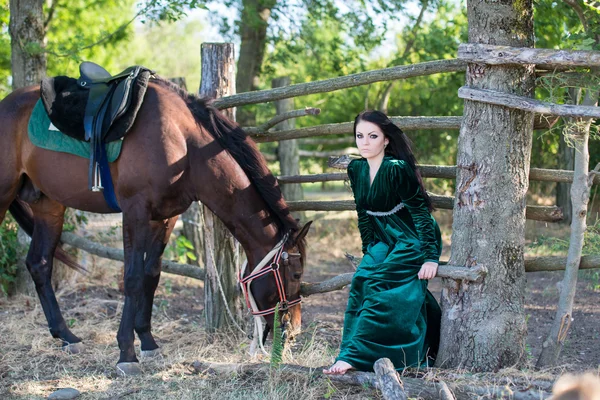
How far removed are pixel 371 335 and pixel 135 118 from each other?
2174 millimetres

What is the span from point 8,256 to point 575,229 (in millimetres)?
5437

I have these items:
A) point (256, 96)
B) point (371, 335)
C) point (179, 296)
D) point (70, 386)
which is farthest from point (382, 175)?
point (179, 296)

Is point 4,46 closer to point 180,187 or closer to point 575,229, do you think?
point 180,187

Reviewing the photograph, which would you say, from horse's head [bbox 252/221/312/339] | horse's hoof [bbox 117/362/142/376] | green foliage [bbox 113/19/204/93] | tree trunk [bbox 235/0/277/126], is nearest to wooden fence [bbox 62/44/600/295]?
horse's head [bbox 252/221/312/339]

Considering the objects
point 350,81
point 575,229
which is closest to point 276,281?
point 350,81

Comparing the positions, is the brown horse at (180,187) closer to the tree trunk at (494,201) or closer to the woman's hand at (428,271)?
the woman's hand at (428,271)

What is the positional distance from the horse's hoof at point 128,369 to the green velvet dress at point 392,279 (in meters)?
1.50

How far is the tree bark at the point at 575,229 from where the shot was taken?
3418 millimetres

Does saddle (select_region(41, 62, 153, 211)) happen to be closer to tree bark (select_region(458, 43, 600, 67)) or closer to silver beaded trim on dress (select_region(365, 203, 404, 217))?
silver beaded trim on dress (select_region(365, 203, 404, 217))

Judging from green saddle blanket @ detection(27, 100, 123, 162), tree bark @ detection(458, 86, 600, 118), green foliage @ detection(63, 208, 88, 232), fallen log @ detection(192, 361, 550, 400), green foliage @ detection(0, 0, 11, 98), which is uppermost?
green foliage @ detection(0, 0, 11, 98)

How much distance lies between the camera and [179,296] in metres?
6.76

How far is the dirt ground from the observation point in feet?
12.3

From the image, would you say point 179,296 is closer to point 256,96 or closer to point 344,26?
point 256,96

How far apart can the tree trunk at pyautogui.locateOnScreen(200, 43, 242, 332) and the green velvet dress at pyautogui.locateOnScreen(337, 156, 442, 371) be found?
1.51m
